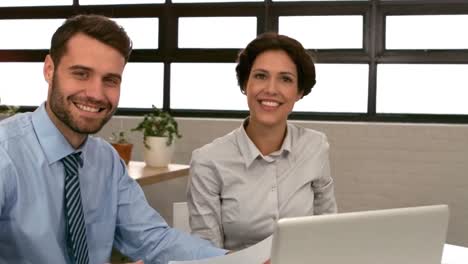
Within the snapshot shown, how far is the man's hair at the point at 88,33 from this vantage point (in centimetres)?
140

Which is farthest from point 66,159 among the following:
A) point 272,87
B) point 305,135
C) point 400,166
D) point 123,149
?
point 400,166

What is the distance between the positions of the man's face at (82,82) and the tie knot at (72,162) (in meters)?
0.06

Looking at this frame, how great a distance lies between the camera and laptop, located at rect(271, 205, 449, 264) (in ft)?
2.94

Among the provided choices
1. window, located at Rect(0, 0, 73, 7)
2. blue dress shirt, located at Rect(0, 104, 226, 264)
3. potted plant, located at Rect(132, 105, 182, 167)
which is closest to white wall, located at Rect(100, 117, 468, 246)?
potted plant, located at Rect(132, 105, 182, 167)

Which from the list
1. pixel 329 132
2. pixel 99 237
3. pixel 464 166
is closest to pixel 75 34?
pixel 99 237

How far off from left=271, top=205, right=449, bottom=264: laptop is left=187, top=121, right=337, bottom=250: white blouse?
790 millimetres

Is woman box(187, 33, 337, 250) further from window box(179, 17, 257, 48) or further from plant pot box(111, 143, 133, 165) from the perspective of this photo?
window box(179, 17, 257, 48)

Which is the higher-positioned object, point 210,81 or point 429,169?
point 210,81

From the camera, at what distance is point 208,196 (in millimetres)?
1815

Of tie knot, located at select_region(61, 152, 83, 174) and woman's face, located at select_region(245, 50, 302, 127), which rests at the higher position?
woman's face, located at select_region(245, 50, 302, 127)

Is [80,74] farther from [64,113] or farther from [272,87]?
[272,87]

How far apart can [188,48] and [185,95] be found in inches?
12.9

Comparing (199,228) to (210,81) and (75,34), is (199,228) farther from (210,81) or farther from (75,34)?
(210,81)

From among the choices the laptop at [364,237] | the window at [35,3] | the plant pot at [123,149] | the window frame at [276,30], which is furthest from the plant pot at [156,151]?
the laptop at [364,237]
